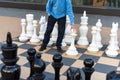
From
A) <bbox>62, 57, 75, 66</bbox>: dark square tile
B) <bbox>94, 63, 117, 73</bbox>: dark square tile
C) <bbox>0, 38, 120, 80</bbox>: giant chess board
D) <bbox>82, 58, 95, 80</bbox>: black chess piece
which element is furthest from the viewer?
<bbox>62, 57, 75, 66</bbox>: dark square tile

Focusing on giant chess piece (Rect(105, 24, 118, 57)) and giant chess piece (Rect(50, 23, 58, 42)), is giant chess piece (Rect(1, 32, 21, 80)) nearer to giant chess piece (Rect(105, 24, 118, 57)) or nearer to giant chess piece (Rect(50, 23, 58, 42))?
giant chess piece (Rect(105, 24, 118, 57))

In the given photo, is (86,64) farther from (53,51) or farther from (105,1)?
(105,1)

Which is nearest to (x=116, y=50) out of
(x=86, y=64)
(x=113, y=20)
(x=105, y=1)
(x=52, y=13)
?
(x=113, y=20)

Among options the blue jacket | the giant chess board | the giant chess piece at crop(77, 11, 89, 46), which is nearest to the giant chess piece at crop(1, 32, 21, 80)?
the giant chess board

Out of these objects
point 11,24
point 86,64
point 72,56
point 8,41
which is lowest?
point 72,56

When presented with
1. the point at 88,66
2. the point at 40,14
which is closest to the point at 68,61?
the point at 40,14

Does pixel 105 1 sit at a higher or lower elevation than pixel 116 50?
higher

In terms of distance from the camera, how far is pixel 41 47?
228cm

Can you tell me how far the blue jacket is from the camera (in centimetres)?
209

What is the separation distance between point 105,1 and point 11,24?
1.40 metres

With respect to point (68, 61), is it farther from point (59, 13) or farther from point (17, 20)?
point (17, 20)

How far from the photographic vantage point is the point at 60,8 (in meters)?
2.10

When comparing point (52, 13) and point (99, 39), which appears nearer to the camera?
point (52, 13)

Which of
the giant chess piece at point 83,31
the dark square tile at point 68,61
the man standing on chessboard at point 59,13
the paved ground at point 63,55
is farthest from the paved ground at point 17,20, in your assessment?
the dark square tile at point 68,61
